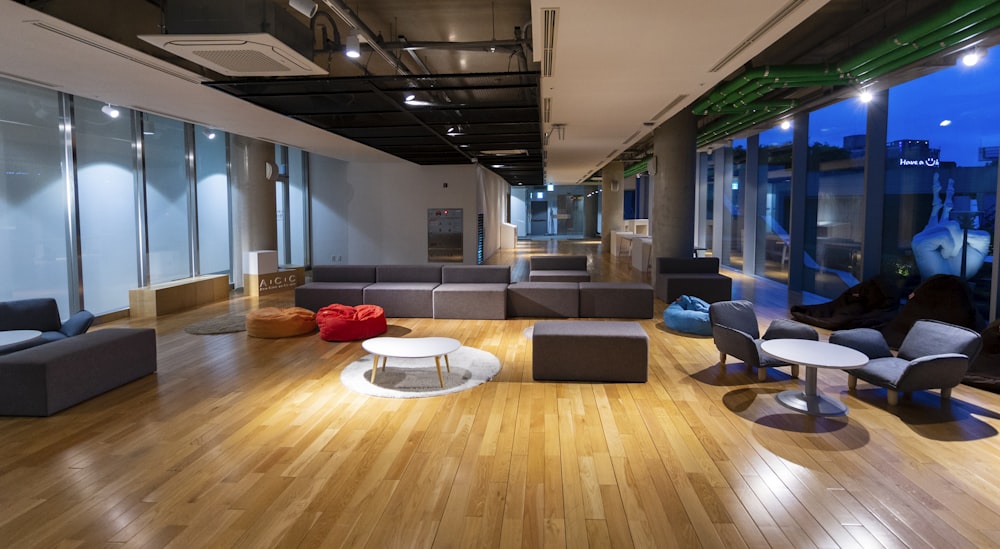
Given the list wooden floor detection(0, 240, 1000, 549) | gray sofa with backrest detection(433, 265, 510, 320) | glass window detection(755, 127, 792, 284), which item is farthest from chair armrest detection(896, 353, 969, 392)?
glass window detection(755, 127, 792, 284)

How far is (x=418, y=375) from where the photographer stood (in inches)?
221

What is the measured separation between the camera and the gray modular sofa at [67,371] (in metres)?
4.48

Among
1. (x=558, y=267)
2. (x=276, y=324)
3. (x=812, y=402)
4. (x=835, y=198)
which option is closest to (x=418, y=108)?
(x=276, y=324)

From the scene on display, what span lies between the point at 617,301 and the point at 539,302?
1.15 meters

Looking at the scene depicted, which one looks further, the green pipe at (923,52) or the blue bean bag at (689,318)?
the blue bean bag at (689,318)

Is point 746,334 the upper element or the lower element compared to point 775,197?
lower

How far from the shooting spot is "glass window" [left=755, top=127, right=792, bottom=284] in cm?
1230

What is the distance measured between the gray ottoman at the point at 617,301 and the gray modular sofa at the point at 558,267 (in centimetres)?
161

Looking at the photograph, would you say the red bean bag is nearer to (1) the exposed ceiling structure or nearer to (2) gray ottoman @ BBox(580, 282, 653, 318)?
(1) the exposed ceiling structure

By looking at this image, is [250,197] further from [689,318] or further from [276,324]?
[689,318]

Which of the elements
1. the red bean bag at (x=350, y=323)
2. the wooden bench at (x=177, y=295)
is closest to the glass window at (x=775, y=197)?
the red bean bag at (x=350, y=323)

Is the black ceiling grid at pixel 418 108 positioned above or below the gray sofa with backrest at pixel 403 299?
above

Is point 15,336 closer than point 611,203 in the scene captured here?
Yes

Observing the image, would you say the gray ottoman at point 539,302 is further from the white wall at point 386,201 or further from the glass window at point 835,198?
the white wall at point 386,201
